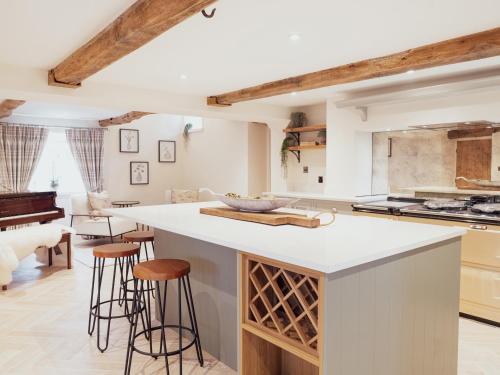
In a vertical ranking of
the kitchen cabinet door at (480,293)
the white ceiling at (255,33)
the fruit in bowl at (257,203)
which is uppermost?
the white ceiling at (255,33)

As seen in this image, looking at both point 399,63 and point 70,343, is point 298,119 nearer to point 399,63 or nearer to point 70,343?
point 399,63

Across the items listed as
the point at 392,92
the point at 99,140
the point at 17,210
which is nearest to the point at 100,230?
the point at 17,210

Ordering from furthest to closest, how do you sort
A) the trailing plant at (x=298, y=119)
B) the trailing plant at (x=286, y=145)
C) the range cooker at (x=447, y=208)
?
1. the trailing plant at (x=286, y=145)
2. the trailing plant at (x=298, y=119)
3. the range cooker at (x=447, y=208)

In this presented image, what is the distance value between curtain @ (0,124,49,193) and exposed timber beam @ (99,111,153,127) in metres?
1.07

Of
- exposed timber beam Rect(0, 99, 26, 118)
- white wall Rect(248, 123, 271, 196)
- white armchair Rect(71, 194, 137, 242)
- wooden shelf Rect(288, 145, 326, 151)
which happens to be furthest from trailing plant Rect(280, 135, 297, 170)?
exposed timber beam Rect(0, 99, 26, 118)

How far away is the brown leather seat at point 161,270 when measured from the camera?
231cm

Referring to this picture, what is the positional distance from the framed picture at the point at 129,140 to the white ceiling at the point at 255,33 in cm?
398

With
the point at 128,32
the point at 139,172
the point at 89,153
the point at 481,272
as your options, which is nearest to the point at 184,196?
the point at 139,172

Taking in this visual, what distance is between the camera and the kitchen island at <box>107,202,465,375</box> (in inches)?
64.6

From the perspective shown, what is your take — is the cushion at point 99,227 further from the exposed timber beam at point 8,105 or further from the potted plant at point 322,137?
the potted plant at point 322,137

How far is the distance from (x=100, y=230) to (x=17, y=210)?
1.39m

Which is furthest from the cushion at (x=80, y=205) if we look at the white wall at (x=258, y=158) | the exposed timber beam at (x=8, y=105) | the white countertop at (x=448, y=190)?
the white countertop at (x=448, y=190)

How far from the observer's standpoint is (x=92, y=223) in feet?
21.1

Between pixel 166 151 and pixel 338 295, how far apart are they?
732cm
